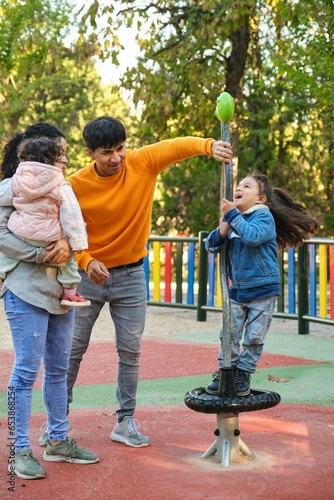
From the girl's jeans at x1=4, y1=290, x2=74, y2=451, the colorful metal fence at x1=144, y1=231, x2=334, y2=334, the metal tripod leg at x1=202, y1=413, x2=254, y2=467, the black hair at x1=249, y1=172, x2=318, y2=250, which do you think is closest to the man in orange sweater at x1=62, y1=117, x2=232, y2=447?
the girl's jeans at x1=4, y1=290, x2=74, y2=451

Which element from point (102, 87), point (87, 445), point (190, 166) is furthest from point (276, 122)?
point (87, 445)

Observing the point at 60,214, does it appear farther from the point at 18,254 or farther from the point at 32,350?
the point at 32,350

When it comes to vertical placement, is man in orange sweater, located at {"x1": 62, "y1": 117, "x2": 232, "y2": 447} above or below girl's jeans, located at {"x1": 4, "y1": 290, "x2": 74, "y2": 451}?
above

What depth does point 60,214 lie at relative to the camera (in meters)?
4.21

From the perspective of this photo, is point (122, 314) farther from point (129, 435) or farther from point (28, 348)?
point (28, 348)

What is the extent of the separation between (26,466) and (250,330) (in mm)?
1349

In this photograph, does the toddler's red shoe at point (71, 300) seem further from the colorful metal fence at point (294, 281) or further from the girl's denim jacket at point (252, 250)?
the colorful metal fence at point (294, 281)

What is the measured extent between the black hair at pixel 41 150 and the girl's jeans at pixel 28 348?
2.18 feet

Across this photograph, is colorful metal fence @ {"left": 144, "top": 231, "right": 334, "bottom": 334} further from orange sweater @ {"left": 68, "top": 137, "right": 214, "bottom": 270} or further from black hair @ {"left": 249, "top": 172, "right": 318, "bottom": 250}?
orange sweater @ {"left": 68, "top": 137, "right": 214, "bottom": 270}

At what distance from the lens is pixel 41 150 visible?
4.20m

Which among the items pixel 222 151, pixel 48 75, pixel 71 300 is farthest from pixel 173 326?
pixel 48 75

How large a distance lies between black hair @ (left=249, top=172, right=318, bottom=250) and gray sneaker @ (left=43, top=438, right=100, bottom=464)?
65.5 inches

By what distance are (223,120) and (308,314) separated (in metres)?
5.60

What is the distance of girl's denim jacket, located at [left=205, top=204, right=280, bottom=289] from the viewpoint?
455 cm
